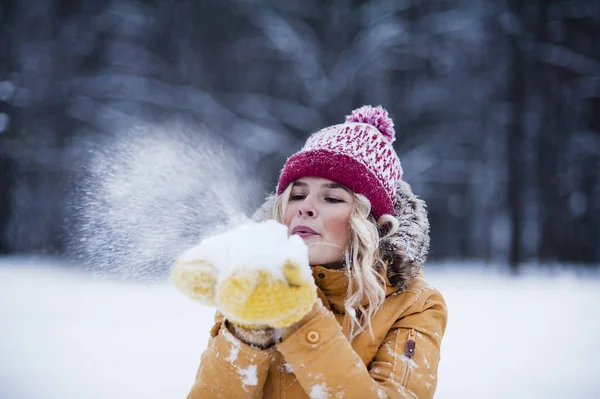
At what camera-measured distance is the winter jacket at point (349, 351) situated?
1330 mm

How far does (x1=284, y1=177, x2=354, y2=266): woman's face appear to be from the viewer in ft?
5.60

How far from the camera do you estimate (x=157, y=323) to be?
4812 millimetres

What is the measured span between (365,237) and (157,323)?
3.76 m

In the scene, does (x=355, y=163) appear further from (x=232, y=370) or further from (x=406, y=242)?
(x=232, y=370)

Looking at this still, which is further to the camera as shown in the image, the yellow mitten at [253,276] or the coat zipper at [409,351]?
the coat zipper at [409,351]

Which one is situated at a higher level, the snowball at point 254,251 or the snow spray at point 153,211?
the snow spray at point 153,211

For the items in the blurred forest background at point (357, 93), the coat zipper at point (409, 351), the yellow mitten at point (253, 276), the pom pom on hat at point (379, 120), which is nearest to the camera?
the yellow mitten at point (253, 276)

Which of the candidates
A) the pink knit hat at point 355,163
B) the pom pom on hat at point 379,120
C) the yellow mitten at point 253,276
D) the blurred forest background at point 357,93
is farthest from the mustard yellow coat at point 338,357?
the blurred forest background at point 357,93

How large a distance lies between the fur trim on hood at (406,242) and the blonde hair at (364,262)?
0.03 m

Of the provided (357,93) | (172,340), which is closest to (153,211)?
(172,340)

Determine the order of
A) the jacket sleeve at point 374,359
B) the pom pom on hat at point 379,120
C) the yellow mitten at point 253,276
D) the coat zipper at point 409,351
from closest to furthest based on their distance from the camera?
the yellow mitten at point 253,276 → the jacket sleeve at point 374,359 → the coat zipper at point 409,351 → the pom pom on hat at point 379,120

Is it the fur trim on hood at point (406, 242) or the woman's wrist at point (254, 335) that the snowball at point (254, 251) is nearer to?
the woman's wrist at point (254, 335)

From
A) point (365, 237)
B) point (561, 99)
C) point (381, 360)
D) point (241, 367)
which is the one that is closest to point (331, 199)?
point (365, 237)

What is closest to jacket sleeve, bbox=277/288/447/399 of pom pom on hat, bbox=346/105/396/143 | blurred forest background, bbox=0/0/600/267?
pom pom on hat, bbox=346/105/396/143
